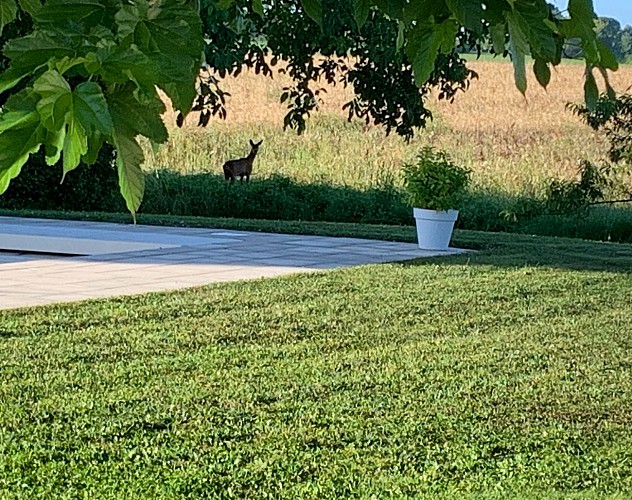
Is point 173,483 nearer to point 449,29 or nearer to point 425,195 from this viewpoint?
point 449,29

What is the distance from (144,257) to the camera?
9.20 meters

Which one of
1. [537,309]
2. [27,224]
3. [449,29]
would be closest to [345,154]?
[27,224]

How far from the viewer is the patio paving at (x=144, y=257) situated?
766 cm

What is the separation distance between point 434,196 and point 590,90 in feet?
27.1

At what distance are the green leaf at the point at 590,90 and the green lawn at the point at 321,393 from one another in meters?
2.18

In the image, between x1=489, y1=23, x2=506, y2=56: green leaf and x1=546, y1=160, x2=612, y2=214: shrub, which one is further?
x1=546, y1=160, x2=612, y2=214: shrub

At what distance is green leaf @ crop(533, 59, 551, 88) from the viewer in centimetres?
164

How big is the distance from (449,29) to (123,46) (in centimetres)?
60

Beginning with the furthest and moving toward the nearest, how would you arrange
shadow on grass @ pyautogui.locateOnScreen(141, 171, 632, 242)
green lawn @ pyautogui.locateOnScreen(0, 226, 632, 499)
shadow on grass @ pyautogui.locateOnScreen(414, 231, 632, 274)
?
→ shadow on grass @ pyautogui.locateOnScreen(141, 171, 632, 242)
shadow on grass @ pyautogui.locateOnScreen(414, 231, 632, 274)
green lawn @ pyautogui.locateOnScreen(0, 226, 632, 499)

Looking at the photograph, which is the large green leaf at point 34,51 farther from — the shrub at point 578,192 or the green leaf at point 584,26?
the shrub at point 578,192

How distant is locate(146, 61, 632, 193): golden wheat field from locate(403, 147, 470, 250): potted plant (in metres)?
4.53

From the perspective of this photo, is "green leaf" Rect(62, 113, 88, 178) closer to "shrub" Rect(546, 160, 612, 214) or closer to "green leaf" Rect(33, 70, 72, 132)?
"green leaf" Rect(33, 70, 72, 132)

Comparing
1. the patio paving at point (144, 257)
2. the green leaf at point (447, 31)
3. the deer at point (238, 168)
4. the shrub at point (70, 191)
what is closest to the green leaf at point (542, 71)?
the green leaf at point (447, 31)

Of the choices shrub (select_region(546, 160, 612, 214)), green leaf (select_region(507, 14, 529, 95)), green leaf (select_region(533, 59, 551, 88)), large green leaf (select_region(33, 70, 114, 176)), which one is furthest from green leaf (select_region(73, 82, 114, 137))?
shrub (select_region(546, 160, 612, 214))
